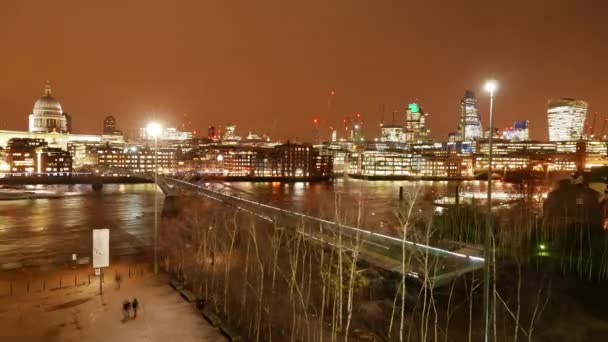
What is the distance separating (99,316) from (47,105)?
6496cm

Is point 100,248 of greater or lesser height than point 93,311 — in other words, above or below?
above

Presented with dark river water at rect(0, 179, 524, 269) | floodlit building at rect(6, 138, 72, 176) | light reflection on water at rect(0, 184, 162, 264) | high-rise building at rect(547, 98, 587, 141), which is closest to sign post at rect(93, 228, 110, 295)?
dark river water at rect(0, 179, 524, 269)

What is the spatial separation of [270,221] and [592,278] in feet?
25.5

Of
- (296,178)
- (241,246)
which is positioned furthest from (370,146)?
(241,246)

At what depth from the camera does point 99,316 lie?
5527 millimetres

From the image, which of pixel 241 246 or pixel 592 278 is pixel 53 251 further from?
pixel 592 278

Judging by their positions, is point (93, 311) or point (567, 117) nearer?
point (93, 311)

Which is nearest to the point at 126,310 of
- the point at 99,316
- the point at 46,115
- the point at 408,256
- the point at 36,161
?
the point at 99,316

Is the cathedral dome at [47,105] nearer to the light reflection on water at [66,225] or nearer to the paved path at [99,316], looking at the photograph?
the light reflection on water at [66,225]

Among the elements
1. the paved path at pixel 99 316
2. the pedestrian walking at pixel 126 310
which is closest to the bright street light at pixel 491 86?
the paved path at pixel 99 316

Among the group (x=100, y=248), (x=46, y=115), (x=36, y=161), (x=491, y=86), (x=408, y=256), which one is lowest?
(x=408, y=256)

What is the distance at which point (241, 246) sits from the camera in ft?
32.7

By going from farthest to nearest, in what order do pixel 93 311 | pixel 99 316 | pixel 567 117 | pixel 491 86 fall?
pixel 567 117
pixel 93 311
pixel 99 316
pixel 491 86

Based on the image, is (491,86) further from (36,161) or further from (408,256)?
(36,161)
